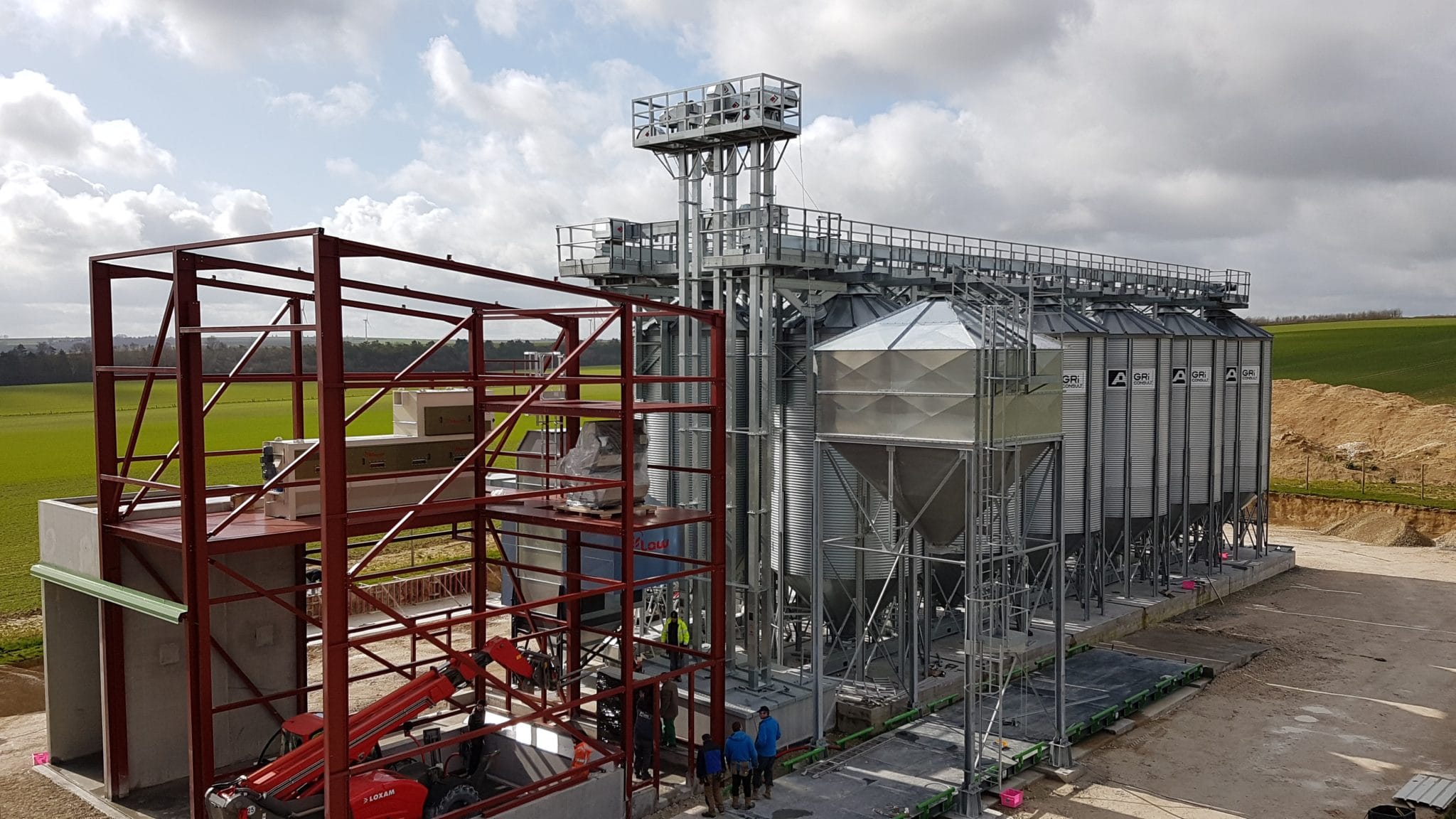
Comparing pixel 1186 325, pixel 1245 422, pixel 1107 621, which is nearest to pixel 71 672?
pixel 1107 621

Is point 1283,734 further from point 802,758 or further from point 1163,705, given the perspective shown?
point 802,758

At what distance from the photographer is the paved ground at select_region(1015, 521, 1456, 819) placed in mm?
17797

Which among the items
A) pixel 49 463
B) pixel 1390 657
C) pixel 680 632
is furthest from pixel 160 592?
pixel 49 463

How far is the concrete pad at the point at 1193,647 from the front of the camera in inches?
1013

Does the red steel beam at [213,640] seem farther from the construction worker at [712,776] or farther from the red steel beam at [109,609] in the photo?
the construction worker at [712,776]

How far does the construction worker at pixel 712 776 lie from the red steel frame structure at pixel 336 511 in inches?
31.8

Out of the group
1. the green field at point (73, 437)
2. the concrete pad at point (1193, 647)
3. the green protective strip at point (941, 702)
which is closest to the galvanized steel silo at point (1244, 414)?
the concrete pad at point (1193, 647)

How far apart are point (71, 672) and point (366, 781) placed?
301 inches

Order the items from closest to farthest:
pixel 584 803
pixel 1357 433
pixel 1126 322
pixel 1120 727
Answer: pixel 584 803, pixel 1120 727, pixel 1126 322, pixel 1357 433

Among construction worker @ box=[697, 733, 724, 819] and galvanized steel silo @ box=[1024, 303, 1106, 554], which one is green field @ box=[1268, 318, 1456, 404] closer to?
galvanized steel silo @ box=[1024, 303, 1106, 554]

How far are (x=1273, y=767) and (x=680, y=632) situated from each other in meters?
11.3

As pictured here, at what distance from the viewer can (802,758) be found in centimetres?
1859

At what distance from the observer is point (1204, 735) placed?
822 inches

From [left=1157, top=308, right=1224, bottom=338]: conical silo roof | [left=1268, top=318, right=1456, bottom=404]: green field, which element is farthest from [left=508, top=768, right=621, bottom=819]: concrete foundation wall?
[left=1268, top=318, right=1456, bottom=404]: green field
